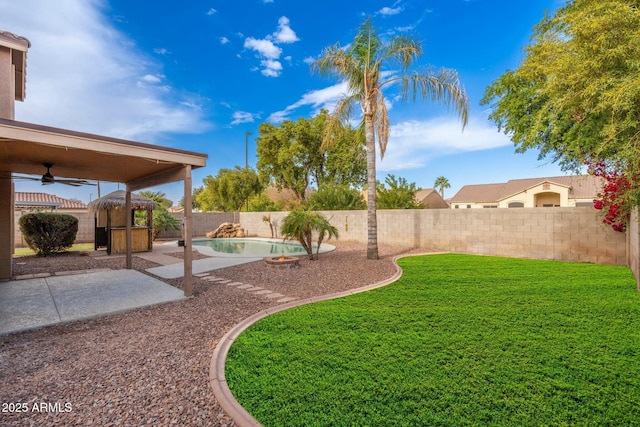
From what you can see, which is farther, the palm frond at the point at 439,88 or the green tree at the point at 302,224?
the green tree at the point at 302,224

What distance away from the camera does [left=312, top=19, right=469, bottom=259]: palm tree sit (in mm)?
9859

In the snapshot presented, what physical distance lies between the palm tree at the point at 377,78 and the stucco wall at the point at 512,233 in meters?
3.92

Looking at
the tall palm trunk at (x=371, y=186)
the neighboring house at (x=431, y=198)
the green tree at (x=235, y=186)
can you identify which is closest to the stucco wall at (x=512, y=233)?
the tall palm trunk at (x=371, y=186)

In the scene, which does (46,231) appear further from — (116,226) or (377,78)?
(377,78)

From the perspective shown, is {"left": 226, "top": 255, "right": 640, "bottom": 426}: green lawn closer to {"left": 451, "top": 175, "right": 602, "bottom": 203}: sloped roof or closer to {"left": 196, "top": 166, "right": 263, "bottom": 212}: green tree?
{"left": 196, "top": 166, "right": 263, "bottom": 212}: green tree

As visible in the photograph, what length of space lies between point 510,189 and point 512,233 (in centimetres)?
3074

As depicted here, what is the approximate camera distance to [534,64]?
27.8 ft

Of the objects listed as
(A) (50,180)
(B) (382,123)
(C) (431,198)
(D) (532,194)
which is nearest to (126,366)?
(A) (50,180)

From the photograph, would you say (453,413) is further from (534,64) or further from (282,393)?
(534,64)

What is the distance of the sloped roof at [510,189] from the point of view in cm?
3116

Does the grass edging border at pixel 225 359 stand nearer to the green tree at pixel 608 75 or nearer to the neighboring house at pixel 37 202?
the green tree at pixel 608 75

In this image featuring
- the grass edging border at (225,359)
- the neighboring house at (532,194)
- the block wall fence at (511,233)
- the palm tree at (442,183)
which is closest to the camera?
the grass edging border at (225,359)

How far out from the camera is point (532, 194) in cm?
3256

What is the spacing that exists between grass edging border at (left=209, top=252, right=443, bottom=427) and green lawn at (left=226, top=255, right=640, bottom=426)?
0.27 feet
